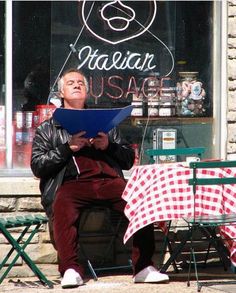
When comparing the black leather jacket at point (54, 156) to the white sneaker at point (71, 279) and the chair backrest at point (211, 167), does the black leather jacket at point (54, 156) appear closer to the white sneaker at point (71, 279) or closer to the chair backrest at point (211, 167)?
the white sneaker at point (71, 279)

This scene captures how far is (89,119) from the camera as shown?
7.09 m

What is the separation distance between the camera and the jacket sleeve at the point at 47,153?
23.9 feet

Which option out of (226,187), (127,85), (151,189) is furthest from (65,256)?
(127,85)

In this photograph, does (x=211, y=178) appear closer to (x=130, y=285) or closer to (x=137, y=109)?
(x=130, y=285)

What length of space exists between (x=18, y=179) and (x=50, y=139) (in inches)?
26.1

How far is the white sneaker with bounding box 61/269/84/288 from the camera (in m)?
7.03

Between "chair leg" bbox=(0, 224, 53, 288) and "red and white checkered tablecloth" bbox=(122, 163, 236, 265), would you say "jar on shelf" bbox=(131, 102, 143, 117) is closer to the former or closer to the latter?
"red and white checkered tablecloth" bbox=(122, 163, 236, 265)

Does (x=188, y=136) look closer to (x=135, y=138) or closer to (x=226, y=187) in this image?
(x=135, y=138)

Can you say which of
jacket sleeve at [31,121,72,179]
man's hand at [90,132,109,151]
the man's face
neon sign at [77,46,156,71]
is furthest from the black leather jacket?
neon sign at [77,46,156,71]

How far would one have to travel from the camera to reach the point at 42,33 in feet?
27.1

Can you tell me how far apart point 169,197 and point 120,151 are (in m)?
0.65

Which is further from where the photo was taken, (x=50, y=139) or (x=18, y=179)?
(x=18, y=179)

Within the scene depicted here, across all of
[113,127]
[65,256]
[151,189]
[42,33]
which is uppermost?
[42,33]

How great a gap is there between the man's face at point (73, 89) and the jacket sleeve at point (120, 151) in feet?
1.23
